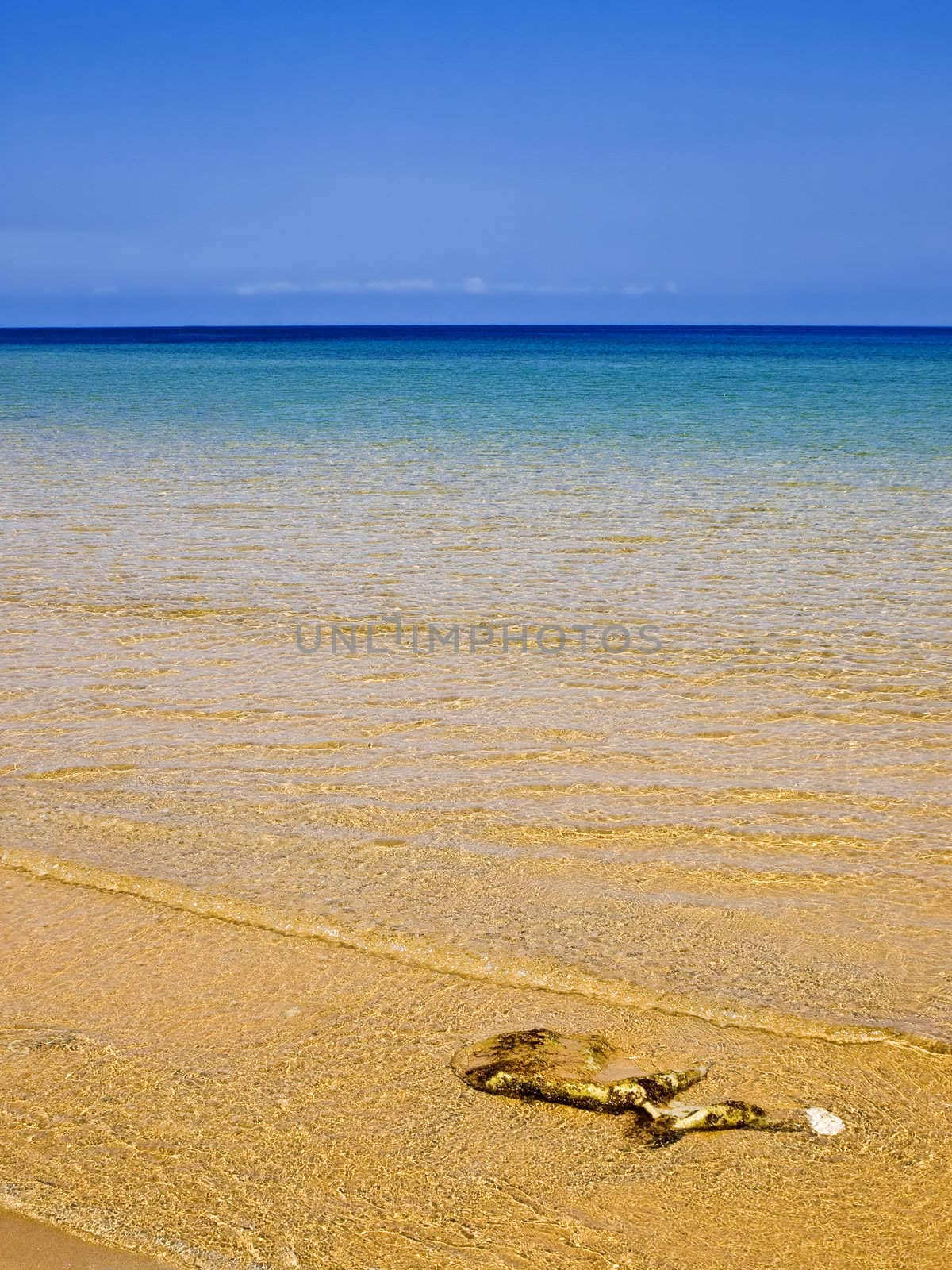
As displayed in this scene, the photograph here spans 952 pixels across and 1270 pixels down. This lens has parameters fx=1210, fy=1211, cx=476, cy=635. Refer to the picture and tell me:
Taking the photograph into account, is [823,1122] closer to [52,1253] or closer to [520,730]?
[52,1253]

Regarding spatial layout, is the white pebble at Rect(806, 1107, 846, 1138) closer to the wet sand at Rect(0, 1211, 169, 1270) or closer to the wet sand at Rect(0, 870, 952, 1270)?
the wet sand at Rect(0, 870, 952, 1270)

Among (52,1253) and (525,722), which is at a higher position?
(525,722)

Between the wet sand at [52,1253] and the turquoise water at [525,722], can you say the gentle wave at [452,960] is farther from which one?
the wet sand at [52,1253]

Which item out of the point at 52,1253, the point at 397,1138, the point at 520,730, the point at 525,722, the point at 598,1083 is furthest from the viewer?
the point at 525,722

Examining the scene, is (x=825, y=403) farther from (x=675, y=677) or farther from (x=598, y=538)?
(x=675, y=677)

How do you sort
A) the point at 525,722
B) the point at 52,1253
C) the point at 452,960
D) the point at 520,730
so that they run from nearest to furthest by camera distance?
1. the point at 52,1253
2. the point at 452,960
3. the point at 520,730
4. the point at 525,722

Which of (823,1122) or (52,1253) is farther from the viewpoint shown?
(823,1122)

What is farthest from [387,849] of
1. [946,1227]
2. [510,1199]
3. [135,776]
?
[946,1227]

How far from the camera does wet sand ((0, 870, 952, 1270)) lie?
2.46 metres

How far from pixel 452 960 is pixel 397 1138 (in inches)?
34.4

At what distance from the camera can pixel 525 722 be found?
5.78 m

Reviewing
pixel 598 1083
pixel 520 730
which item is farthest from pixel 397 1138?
pixel 520 730

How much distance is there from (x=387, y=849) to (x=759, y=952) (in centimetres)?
140

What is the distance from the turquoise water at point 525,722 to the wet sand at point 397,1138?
306 millimetres
